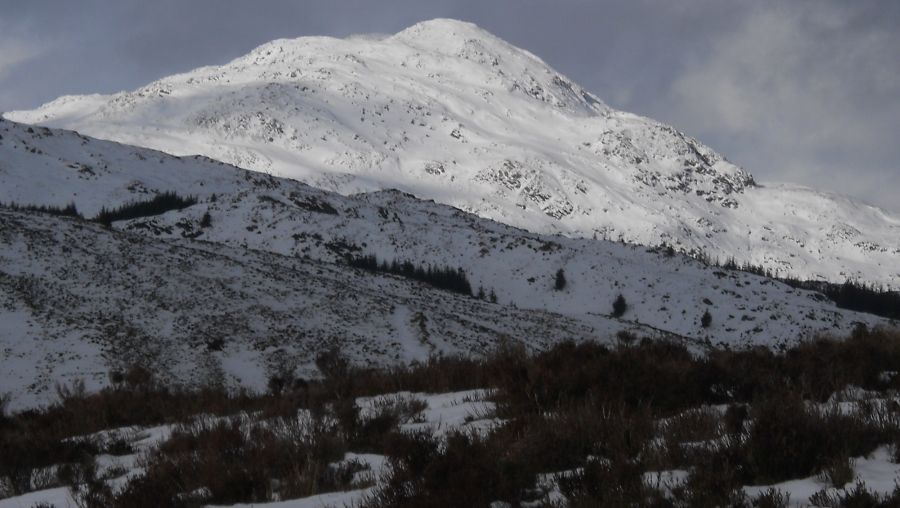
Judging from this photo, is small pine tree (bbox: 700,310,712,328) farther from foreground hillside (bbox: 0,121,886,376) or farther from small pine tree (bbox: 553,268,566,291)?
small pine tree (bbox: 553,268,566,291)

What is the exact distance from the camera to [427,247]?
4734 inches

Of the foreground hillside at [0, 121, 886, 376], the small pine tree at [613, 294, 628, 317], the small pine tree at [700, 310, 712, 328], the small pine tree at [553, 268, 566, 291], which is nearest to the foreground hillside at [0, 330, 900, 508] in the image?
the foreground hillside at [0, 121, 886, 376]

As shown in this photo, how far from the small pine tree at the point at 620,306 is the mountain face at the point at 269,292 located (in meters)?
Result: 1.11

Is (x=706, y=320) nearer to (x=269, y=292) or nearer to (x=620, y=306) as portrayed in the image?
(x=620, y=306)

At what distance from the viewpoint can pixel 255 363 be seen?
32.0 meters

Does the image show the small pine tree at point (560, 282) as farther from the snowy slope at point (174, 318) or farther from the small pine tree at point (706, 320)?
the snowy slope at point (174, 318)

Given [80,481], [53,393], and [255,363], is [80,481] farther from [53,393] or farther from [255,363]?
[255,363]

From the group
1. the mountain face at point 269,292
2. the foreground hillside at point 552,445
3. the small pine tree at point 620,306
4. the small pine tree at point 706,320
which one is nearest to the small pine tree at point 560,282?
the mountain face at point 269,292

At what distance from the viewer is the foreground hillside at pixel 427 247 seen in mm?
88125

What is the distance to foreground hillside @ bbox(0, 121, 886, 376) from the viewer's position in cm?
8812

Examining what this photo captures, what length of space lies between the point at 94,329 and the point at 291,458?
87.2 ft

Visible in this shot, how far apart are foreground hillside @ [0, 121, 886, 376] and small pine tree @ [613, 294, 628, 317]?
0.37 metres

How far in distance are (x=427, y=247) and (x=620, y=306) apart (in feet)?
111

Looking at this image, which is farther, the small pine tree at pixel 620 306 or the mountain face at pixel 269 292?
the small pine tree at pixel 620 306
